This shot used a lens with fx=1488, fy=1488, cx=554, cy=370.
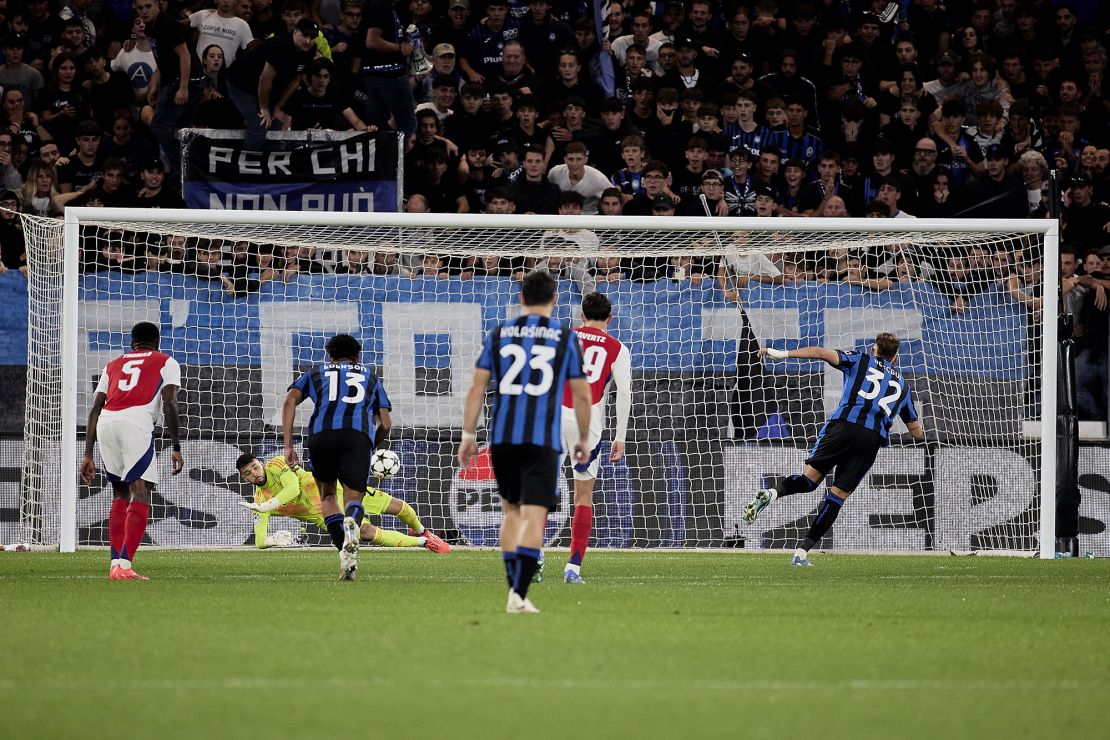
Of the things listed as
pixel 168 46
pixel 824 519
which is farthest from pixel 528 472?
pixel 168 46

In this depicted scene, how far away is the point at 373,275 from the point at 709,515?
4274 mm

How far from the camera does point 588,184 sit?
649 inches

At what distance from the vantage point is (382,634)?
23.2 ft

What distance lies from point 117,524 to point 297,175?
16.9ft

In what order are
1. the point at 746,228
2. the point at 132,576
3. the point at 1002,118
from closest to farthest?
the point at 132,576 → the point at 746,228 → the point at 1002,118

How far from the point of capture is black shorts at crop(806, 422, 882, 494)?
13.0 m

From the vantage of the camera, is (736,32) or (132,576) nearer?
(132,576)

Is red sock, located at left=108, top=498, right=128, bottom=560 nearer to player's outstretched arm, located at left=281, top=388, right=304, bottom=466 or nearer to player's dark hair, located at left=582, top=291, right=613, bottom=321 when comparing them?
player's outstretched arm, located at left=281, top=388, right=304, bottom=466

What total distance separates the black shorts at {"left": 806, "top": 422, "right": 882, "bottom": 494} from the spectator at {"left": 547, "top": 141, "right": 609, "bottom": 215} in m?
4.50

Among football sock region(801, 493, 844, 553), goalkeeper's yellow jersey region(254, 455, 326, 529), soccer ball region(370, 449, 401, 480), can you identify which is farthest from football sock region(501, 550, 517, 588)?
goalkeeper's yellow jersey region(254, 455, 326, 529)

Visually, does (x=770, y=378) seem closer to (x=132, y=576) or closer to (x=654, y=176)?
(x=654, y=176)

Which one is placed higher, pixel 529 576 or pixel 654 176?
pixel 654 176

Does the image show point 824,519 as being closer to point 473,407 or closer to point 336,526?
point 336,526

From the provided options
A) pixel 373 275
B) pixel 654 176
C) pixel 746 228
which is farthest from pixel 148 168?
pixel 746 228
